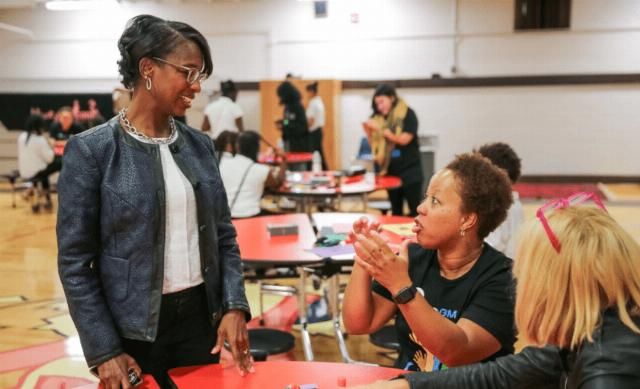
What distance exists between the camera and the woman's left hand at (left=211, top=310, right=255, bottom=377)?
178cm

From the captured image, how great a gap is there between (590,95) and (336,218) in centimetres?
811

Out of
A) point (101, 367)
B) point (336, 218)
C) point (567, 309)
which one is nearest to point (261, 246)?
point (336, 218)

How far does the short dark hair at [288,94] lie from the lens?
876cm

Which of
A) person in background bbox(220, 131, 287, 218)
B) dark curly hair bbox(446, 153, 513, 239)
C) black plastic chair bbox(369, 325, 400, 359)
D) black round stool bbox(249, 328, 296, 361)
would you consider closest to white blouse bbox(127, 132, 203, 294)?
dark curly hair bbox(446, 153, 513, 239)

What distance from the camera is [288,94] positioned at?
28.8ft

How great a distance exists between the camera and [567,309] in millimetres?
1321

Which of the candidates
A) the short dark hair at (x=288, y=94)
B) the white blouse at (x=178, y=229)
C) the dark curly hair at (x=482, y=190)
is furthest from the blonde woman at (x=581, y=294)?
the short dark hair at (x=288, y=94)

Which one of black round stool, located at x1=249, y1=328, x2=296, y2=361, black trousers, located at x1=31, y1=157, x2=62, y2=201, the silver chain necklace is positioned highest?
the silver chain necklace

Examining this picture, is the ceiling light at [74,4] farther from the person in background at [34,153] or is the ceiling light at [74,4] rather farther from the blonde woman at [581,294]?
the blonde woman at [581,294]

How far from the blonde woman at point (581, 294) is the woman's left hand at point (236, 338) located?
76cm

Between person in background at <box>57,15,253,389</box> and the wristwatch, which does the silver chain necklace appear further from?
the wristwatch

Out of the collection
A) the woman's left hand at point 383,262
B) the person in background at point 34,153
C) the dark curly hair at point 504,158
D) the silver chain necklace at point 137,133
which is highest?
the silver chain necklace at point 137,133

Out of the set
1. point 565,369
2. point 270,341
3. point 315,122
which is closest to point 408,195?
point 270,341

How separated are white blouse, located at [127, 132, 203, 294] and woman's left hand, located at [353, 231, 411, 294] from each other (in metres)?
0.46
